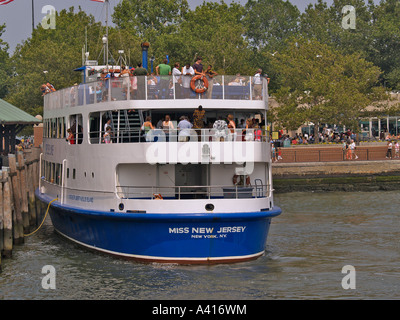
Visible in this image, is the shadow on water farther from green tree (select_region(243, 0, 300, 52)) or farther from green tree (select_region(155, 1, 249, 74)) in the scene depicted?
green tree (select_region(243, 0, 300, 52))

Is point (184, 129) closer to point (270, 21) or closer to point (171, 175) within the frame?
point (171, 175)

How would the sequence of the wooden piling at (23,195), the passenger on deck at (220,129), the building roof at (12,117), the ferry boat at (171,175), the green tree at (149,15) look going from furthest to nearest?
the green tree at (149,15) < the building roof at (12,117) < the wooden piling at (23,195) < the passenger on deck at (220,129) < the ferry boat at (171,175)

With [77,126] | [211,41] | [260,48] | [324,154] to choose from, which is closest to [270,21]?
[260,48]

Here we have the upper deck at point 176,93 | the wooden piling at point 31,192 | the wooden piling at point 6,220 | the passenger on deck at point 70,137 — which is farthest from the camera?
the wooden piling at point 31,192

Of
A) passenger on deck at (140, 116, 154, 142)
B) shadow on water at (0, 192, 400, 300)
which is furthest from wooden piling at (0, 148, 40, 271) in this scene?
passenger on deck at (140, 116, 154, 142)

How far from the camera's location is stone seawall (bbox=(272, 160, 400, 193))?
53812 mm

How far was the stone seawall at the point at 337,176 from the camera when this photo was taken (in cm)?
5381

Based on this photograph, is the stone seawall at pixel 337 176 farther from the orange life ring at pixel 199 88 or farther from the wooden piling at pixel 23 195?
the orange life ring at pixel 199 88

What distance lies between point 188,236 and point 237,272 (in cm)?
185

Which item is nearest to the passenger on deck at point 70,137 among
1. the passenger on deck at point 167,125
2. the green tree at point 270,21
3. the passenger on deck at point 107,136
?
the passenger on deck at point 107,136

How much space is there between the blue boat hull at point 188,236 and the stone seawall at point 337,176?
29576mm

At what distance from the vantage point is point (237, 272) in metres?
23.0

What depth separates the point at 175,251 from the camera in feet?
76.4
